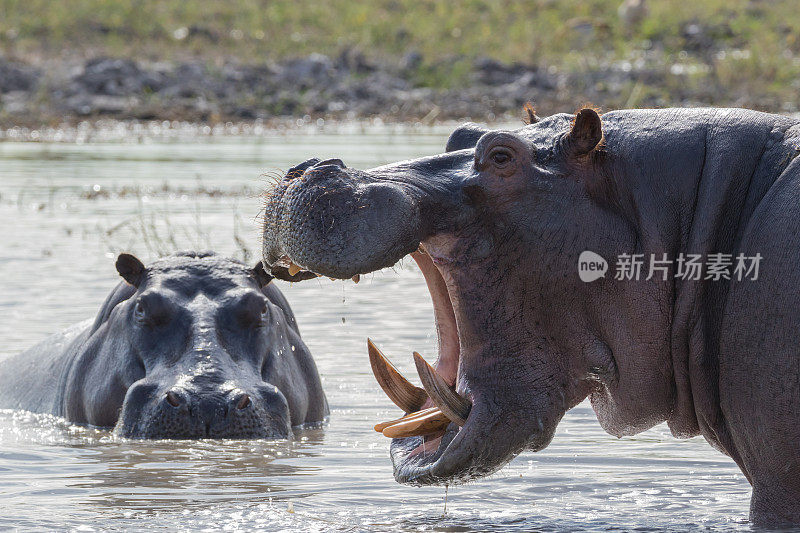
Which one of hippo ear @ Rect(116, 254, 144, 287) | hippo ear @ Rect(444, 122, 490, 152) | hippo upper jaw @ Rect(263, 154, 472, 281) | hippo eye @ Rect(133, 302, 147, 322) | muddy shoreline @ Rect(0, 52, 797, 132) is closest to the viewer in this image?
hippo upper jaw @ Rect(263, 154, 472, 281)

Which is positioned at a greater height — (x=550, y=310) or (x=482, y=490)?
(x=550, y=310)

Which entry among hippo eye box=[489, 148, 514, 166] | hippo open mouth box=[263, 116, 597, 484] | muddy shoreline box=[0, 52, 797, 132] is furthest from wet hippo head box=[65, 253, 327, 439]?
muddy shoreline box=[0, 52, 797, 132]

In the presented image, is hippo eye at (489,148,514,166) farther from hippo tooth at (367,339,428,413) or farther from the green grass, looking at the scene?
the green grass

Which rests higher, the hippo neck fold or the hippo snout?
the hippo neck fold

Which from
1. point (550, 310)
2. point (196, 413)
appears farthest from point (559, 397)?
point (196, 413)

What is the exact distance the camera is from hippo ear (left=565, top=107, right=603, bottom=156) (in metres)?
3.57

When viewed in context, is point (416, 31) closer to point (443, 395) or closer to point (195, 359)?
point (195, 359)

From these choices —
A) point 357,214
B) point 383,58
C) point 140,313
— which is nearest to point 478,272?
point 357,214

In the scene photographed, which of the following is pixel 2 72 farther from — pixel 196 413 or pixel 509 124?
pixel 196 413

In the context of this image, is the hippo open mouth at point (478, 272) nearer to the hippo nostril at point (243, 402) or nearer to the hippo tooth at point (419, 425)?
the hippo tooth at point (419, 425)

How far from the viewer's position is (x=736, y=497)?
4.95m

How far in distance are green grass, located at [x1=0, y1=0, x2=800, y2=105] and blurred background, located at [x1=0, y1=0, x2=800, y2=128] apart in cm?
6

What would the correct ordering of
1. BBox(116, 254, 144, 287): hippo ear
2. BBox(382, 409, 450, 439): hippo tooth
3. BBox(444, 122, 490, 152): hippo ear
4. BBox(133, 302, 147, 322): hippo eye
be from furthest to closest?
1. BBox(116, 254, 144, 287): hippo ear
2. BBox(133, 302, 147, 322): hippo eye
3. BBox(444, 122, 490, 152): hippo ear
4. BBox(382, 409, 450, 439): hippo tooth

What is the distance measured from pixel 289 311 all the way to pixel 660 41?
89.2ft
